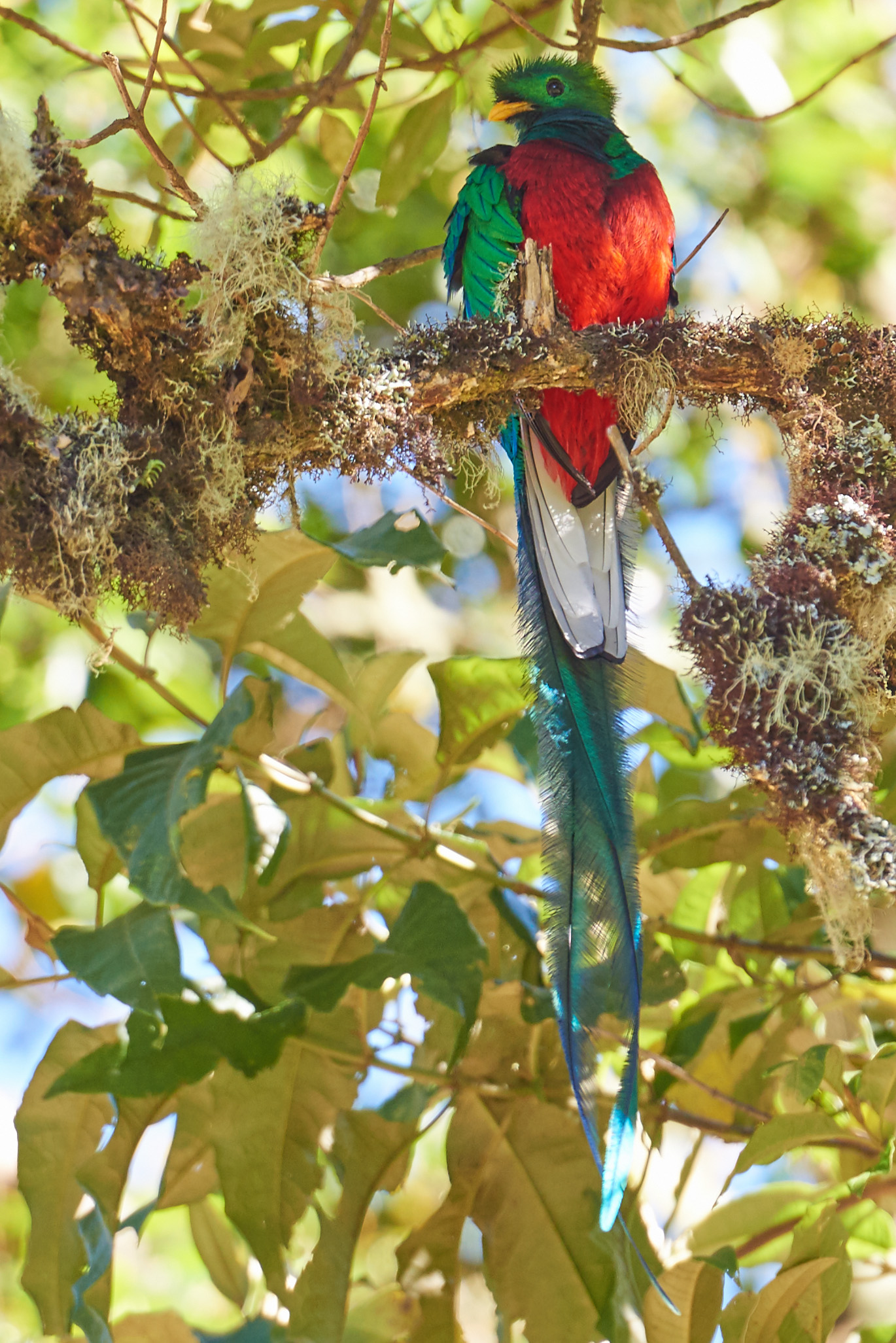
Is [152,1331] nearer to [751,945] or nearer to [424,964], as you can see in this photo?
[424,964]

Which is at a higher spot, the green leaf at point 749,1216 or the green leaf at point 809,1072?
the green leaf at point 809,1072

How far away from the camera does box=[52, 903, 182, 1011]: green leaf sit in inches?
58.2

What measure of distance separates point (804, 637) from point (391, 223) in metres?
2.52

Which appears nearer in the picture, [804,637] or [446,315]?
[804,637]

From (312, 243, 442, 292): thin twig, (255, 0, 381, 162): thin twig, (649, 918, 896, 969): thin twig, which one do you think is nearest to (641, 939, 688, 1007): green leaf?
(649, 918, 896, 969): thin twig

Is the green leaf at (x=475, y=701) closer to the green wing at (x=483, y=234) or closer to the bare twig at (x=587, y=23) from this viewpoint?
the green wing at (x=483, y=234)

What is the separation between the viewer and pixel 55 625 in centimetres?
393

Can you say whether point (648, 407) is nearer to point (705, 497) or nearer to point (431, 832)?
point (431, 832)

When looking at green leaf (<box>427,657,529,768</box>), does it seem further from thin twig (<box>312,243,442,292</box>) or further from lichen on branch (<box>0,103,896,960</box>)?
thin twig (<box>312,243,442,292</box>)

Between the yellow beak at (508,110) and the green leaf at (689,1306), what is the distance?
226cm

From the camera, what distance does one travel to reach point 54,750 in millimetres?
1865

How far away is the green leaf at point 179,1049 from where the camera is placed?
154cm

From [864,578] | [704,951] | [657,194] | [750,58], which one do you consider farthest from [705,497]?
[864,578]

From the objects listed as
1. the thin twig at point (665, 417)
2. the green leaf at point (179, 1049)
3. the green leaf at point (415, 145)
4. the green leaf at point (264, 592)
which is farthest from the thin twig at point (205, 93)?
the green leaf at point (179, 1049)
